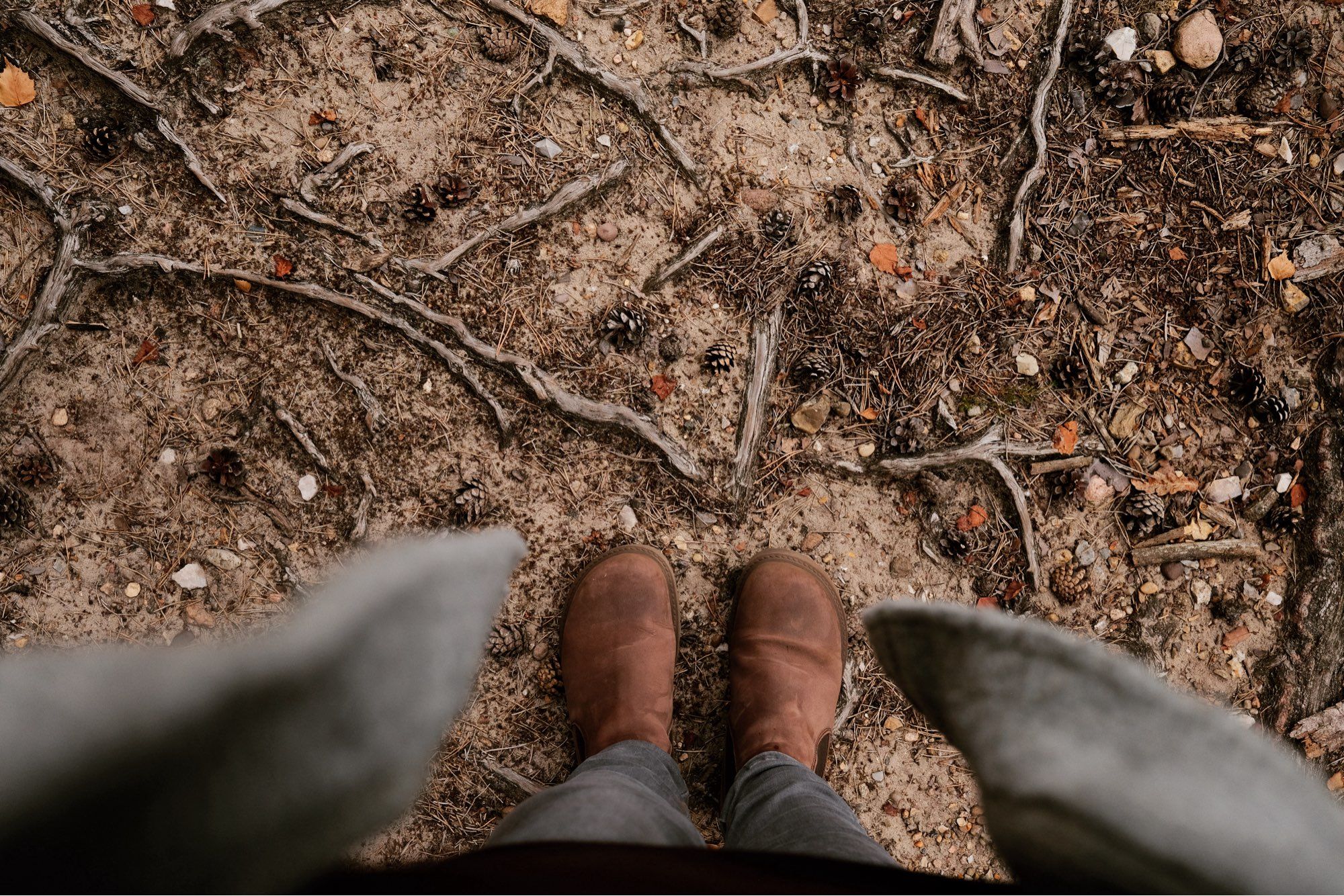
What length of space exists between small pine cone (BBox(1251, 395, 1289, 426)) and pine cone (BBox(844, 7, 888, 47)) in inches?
69.8

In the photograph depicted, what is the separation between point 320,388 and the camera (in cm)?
212

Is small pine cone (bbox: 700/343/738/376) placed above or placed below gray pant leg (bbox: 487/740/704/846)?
above

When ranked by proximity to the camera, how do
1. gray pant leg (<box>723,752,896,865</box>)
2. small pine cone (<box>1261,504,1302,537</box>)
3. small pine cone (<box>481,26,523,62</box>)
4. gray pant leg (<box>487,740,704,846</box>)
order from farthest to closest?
small pine cone (<box>1261,504,1302,537</box>) < small pine cone (<box>481,26,523,62</box>) < gray pant leg (<box>723,752,896,865</box>) < gray pant leg (<box>487,740,704,846</box>)

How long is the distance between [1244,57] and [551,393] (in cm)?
259

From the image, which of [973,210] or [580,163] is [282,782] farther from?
[973,210]

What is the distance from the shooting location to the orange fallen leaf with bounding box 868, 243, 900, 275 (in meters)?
2.21

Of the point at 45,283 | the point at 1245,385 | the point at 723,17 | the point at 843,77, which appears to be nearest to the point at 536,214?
the point at 723,17

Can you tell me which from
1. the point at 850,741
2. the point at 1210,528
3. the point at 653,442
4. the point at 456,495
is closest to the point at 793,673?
the point at 850,741

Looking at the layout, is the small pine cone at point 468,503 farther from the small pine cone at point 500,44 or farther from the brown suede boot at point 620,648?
the small pine cone at point 500,44

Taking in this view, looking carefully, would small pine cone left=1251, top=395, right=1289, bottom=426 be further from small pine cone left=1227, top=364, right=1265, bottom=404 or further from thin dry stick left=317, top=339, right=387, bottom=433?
thin dry stick left=317, top=339, right=387, bottom=433

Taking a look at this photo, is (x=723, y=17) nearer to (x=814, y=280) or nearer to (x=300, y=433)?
(x=814, y=280)

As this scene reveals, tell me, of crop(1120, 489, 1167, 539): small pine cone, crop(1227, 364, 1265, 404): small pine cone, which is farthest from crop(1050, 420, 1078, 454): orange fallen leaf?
crop(1227, 364, 1265, 404): small pine cone

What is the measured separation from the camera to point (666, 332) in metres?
2.19

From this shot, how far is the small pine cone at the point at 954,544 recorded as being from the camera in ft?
7.22
